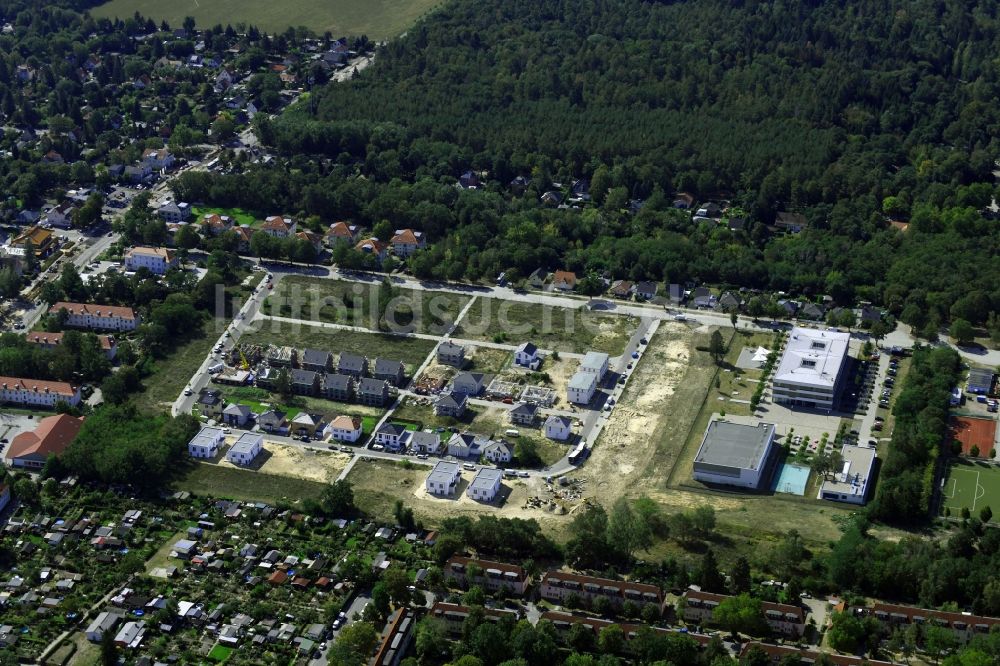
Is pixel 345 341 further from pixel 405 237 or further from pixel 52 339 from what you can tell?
pixel 52 339

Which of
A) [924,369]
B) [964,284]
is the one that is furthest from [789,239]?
[924,369]

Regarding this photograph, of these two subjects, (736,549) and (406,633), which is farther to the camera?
(736,549)

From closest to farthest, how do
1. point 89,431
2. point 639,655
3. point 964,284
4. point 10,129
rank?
1. point 639,655
2. point 89,431
3. point 964,284
4. point 10,129

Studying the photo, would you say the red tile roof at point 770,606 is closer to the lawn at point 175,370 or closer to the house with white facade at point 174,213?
the lawn at point 175,370

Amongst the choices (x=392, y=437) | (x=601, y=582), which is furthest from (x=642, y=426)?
(x=601, y=582)

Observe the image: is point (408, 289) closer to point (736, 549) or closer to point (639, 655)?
point (736, 549)

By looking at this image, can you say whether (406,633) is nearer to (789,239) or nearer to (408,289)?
(408,289)

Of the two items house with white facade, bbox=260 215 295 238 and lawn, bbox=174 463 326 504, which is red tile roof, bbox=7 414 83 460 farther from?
house with white facade, bbox=260 215 295 238

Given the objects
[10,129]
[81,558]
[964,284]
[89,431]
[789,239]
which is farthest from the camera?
[10,129]
